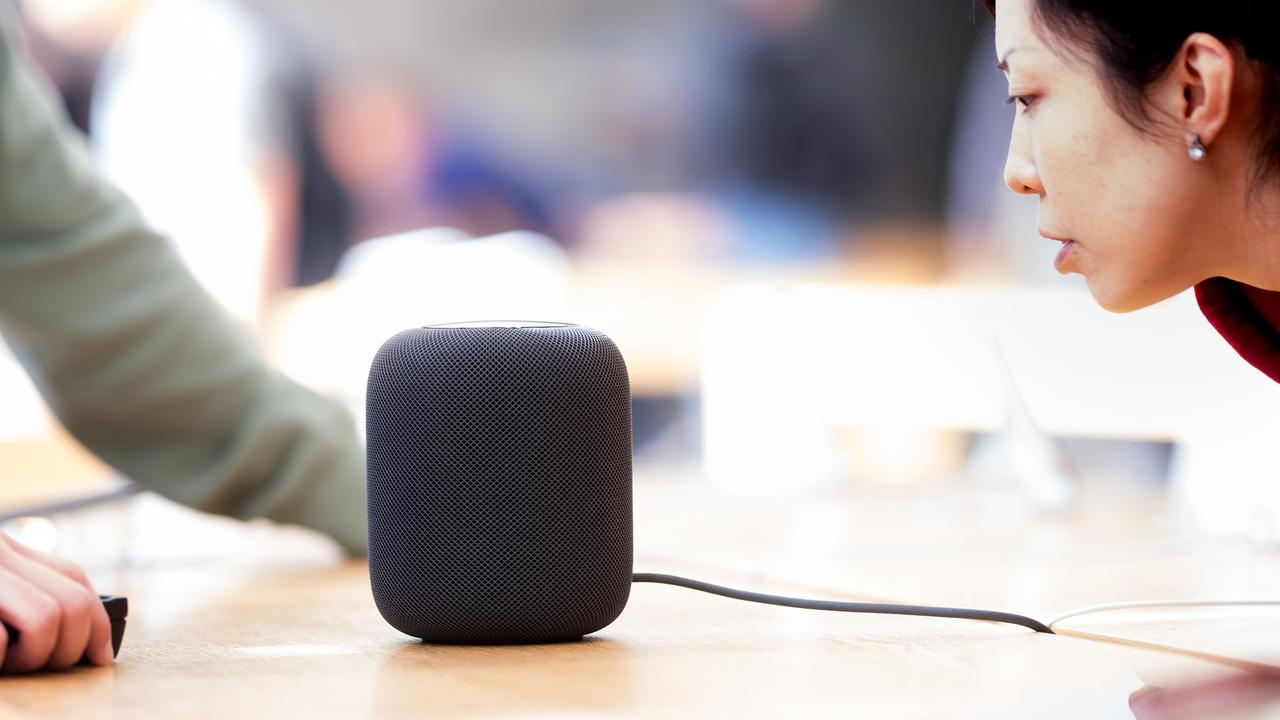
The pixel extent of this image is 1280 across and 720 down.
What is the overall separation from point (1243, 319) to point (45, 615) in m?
0.58

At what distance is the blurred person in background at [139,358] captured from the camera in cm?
78

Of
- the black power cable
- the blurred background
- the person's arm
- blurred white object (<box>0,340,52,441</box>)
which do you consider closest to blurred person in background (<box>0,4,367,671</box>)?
the person's arm

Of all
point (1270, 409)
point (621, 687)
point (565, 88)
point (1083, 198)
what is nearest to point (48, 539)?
point (621, 687)

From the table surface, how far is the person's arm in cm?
5

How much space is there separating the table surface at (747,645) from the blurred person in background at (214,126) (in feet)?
5.57

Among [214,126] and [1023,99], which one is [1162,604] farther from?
[214,126]

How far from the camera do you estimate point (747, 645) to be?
541mm

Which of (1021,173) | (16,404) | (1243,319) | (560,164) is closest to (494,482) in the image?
(1021,173)

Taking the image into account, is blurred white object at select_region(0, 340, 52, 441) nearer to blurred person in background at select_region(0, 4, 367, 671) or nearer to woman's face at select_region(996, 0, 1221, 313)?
blurred person in background at select_region(0, 4, 367, 671)

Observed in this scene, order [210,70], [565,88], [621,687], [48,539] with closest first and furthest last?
[621,687]
[48,539]
[210,70]
[565,88]

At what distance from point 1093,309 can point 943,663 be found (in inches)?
22.8

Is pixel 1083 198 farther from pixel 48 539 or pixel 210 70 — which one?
pixel 210 70

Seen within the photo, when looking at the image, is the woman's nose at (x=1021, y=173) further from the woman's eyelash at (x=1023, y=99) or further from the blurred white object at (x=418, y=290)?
the blurred white object at (x=418, y=290)

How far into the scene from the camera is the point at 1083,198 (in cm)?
58
